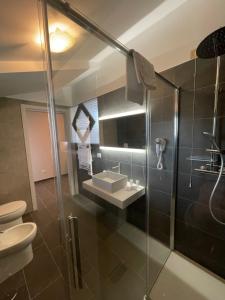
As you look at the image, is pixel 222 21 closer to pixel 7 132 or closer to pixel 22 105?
pixel 22 105

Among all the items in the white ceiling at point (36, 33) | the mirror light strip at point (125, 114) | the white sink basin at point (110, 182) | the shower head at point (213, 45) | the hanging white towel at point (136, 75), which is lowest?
the white sink basin at point (110, 182)

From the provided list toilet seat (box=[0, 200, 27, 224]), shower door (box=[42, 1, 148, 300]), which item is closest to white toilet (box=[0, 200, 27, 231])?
toilet seat (box=[0, 200, 27, 224])

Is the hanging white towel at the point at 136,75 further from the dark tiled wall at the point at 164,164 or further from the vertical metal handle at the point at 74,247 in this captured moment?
the vertical metal handle at the point at 74,247

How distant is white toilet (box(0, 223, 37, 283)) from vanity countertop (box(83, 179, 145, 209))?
794 mm

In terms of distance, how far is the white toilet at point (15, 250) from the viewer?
1420 mm

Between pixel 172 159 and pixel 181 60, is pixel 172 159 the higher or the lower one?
the lower one

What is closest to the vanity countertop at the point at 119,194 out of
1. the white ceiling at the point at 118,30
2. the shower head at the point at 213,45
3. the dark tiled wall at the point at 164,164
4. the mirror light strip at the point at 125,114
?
the dark tiled wall at the point at 164,164

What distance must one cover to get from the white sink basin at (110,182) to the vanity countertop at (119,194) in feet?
0.14

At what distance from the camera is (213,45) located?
1.10 metres

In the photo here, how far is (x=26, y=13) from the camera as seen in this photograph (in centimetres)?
112

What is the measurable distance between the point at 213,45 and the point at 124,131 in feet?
4.05

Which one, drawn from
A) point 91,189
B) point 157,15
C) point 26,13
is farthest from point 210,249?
point 26,13

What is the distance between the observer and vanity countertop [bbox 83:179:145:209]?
5.35 ft

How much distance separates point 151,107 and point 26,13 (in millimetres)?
1384
